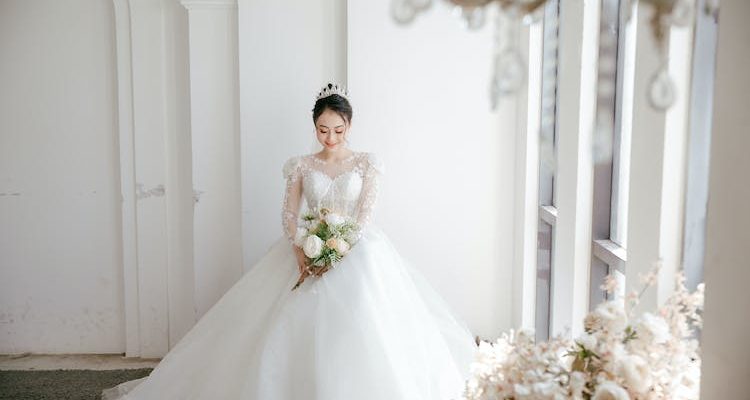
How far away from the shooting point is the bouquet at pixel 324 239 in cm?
396

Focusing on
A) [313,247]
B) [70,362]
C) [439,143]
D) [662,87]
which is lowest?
[70,362]

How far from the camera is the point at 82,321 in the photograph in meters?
5.44

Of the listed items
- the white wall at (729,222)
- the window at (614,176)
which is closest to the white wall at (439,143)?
the window at (614,176)

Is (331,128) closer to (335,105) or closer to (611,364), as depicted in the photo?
(335,105)

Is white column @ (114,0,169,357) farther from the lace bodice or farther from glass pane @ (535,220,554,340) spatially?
glass pane @ (535,220,554,340)

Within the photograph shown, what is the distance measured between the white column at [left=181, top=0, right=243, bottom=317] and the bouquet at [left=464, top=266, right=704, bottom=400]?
3.76 metres

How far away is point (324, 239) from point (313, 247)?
14cm

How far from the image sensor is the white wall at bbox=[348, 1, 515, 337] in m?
5.03

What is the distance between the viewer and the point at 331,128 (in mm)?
4574

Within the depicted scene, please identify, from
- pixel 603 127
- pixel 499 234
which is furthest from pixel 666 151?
pixel 499 234

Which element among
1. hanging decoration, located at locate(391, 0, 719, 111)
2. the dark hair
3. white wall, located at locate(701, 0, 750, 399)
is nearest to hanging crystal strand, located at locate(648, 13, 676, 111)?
hanging decoration, located at locate(391, 0, 719, 111)

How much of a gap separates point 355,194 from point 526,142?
1152 mm

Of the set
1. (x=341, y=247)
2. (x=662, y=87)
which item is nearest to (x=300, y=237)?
(x=341, y=247)

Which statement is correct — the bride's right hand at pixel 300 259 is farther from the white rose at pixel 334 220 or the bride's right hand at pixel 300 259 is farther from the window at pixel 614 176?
the window at pixel 614 176
